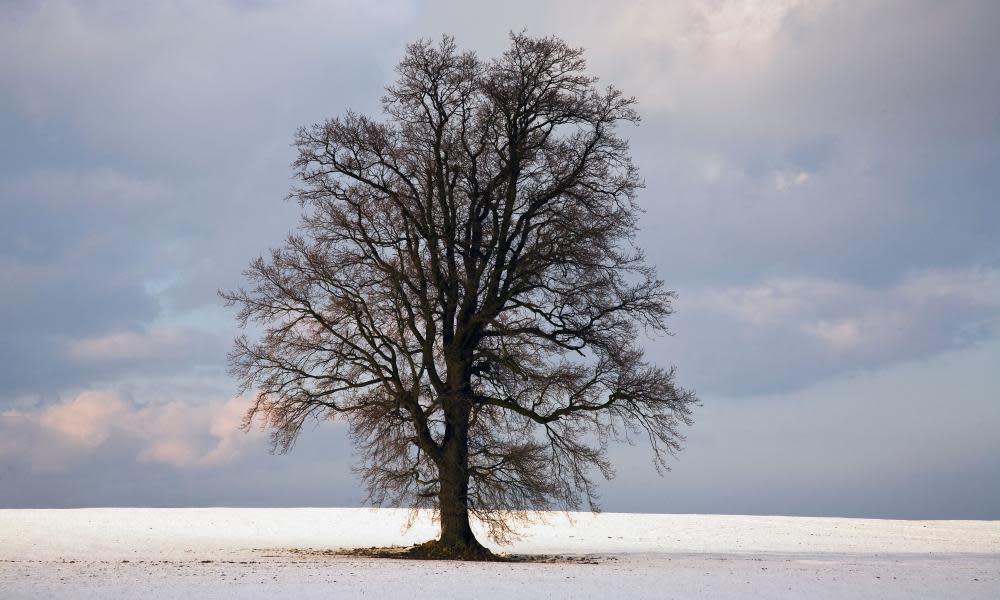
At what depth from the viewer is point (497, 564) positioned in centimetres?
2131

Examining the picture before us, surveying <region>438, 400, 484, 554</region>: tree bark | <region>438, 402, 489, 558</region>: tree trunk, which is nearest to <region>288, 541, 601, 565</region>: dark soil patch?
<region>438, 402, 489, 558</region>: tree trunk

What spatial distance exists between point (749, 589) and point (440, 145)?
14.1 meters

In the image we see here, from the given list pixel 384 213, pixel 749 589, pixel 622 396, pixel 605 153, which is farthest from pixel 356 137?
pixel 749 589

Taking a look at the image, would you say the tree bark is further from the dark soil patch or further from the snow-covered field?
the snow-covered field

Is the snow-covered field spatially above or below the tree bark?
below

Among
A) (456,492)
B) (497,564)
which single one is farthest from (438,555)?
(497,564)

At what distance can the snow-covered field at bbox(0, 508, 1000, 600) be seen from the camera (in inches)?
665

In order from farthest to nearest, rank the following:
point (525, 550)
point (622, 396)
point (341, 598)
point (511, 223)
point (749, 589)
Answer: point (525, 550)
point (511, 223)
point (622, 396)
point (749, 589)
point (341, 598)

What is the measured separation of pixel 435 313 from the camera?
24453 millimetres

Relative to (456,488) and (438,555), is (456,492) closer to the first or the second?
(456,488)

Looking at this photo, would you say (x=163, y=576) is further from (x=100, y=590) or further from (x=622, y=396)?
(x=622, y=396)

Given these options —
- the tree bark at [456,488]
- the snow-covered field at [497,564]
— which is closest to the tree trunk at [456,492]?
the tree bark at [456,488]

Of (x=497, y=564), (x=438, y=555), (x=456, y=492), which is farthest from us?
(x=456, y=492)

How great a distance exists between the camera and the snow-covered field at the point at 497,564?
16.9 metres
